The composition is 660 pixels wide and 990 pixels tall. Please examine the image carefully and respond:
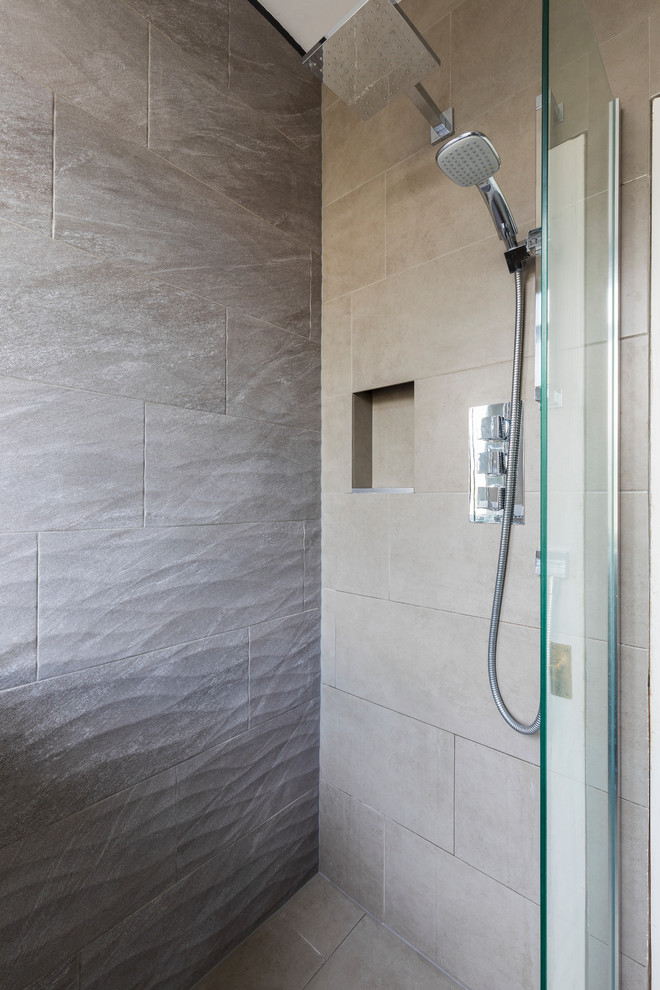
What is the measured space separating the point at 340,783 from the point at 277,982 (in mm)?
447

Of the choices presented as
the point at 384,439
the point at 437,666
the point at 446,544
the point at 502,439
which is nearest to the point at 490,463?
the point at 502,439

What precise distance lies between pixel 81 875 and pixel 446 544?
103cm

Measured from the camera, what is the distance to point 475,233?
1146mm

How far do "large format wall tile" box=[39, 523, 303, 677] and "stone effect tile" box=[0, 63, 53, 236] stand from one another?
1.97ft

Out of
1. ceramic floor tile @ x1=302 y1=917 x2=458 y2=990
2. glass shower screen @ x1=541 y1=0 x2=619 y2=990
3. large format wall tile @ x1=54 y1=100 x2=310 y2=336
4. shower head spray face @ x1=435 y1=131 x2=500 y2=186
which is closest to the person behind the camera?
glass shower screen @ x1=541 y1=0 x2=619 y2=990

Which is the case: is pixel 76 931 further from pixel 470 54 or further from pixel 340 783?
pixel 470 54

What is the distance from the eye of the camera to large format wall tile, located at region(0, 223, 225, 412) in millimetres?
884

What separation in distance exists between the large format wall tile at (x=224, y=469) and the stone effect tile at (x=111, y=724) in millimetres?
319

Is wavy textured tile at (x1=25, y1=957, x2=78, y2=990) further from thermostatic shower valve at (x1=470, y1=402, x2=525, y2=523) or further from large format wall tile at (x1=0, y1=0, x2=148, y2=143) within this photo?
large format wall tile at (x1=0, y1=0, x2=148, y2=143)

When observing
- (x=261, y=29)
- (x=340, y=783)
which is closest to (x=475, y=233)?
(x=261, y=29)

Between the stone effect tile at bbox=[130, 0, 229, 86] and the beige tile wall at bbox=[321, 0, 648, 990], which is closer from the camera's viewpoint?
the beige tile wall at bbox=[321, 0, 648, 990]

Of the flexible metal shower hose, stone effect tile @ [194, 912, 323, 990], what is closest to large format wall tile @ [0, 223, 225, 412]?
the flexible metal shower hose

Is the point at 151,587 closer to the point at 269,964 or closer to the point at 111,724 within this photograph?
the point at 111,724

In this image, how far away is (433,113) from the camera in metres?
1.14
